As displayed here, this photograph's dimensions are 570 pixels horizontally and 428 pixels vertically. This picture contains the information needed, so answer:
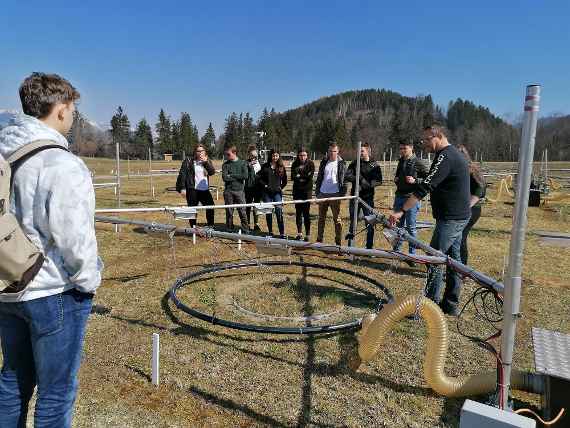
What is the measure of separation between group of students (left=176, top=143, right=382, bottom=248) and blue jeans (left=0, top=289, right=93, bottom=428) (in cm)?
613

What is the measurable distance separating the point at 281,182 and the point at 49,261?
8057 millimetres

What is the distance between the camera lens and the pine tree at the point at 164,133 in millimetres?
78875

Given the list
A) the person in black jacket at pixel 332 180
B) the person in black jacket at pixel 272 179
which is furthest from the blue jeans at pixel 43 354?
the person in black jacket at pixel 272 179

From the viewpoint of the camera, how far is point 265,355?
396 centimetres

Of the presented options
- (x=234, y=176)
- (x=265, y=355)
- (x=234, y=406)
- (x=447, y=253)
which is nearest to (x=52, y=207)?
(x=234, y=406)

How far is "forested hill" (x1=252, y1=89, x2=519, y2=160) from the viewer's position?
277 ft

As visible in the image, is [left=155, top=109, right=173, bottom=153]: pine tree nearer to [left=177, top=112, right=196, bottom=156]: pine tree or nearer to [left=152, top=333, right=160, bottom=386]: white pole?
[left=177, top=112, right=196, bottom=156]: pine tree

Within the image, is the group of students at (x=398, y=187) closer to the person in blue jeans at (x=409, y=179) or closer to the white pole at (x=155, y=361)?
the person in blue jeans at (x=409, y=179)

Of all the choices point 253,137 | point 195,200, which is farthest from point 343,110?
point 195,200

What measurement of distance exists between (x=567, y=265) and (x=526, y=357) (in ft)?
15.1

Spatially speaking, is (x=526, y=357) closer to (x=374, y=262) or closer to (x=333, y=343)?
(x=333, y=343)

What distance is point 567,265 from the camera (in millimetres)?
7551

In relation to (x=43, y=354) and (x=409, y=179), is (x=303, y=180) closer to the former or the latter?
(x=409, y=179)

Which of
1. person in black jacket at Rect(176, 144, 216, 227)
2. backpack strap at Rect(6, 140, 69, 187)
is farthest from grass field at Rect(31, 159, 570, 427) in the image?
person in black jacket at Rect(176, 144, 216, 227)
